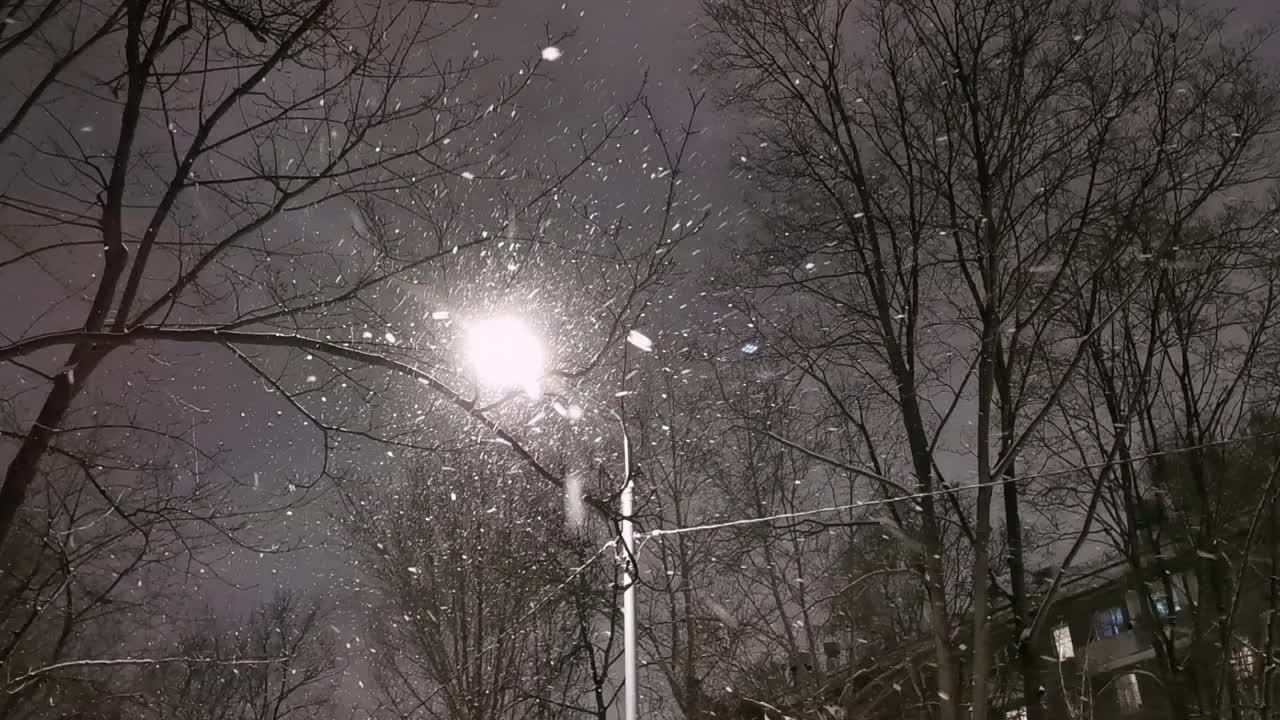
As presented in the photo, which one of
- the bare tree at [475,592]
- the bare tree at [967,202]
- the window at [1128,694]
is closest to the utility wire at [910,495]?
the bare tree at [967,202]

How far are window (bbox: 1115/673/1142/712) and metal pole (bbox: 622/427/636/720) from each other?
817mm

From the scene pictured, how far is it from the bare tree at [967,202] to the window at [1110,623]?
11cm

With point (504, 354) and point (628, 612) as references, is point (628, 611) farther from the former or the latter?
point (504, 354)

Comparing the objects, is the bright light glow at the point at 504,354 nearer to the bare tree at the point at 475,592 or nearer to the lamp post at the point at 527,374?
the lamp post at the point at 527,374

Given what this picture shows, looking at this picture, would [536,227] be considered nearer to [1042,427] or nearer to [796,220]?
[796,220]

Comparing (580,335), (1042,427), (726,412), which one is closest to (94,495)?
(580,335)

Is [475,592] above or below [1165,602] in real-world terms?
above

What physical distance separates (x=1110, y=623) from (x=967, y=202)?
1004 millimetres

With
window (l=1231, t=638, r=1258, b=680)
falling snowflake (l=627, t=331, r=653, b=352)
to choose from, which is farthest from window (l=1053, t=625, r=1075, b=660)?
falling snowflake (l=627, t=331, r=653, b=352)

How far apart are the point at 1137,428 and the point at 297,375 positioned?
1.57 m

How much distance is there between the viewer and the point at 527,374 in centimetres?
185

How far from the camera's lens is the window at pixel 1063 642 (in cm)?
125

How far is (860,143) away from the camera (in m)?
2.11

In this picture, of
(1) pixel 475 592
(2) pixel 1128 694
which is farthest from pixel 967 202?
(1) pixel 475 592
